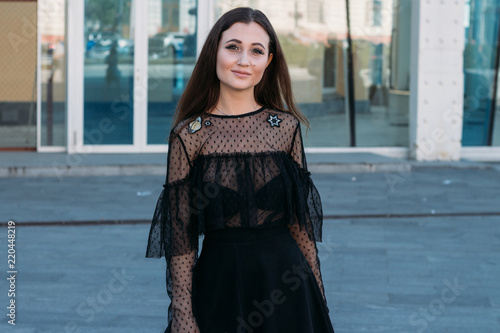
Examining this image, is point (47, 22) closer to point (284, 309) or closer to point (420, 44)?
point (420, 44)

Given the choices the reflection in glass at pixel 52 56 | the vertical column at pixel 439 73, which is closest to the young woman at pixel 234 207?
the vertical column at pixel 439 73

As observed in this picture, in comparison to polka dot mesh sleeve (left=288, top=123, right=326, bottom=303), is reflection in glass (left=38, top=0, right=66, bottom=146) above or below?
above

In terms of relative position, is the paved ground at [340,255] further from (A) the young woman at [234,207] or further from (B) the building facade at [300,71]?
(A) the young woman at [234,207]

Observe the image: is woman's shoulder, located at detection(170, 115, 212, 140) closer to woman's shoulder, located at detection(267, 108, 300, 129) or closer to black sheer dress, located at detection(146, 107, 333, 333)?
black sheer dress, located at detection(146, 107, 333, 333)

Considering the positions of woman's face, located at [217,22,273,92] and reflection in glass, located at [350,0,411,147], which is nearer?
woman's face, located at [217,22,273,92]

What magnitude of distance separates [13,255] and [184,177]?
4780mm

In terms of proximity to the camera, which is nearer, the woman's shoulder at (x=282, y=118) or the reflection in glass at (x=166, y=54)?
the woman's shoulder at (x=282, y=118)

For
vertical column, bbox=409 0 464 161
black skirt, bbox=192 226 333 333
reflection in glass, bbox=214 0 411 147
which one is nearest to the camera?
black skirt, bbox=192 226 333 333

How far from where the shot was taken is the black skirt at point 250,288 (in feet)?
9.43

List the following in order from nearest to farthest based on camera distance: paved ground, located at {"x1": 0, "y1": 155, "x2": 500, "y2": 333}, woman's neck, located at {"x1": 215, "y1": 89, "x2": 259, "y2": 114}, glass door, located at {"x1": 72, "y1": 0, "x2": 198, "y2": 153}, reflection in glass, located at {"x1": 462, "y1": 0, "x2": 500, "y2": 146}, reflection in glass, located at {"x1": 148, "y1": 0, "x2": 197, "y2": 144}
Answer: woman's neck, located at {"x1": 215, "y1": 89, "x2": 259, "y2": 114} → paved ground, located at {"x1": 0, "y1": 155, "x2": 500, "y2": 333} → glass door, located at {"x1": 72, "y1": 0, "x2": 198, "y2": 153} → reflection in glass, located at {"x1": 148, "y1": 0, "x2": 197, "y2": 144} → reflection in glass, located at {"x1": 462, "y1": 0, "x2": 500, "y2": 146}

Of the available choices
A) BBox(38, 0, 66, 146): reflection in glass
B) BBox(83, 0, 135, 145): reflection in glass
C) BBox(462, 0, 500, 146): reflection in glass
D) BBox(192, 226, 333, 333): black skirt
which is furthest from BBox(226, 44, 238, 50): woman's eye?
BBox(462, 0, 500, 146): reflection in glass

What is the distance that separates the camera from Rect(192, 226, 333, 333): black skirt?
2.88 m

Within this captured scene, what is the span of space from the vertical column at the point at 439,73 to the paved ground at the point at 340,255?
159 centimetres

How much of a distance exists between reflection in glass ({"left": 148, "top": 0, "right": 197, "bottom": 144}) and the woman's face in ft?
34.7
